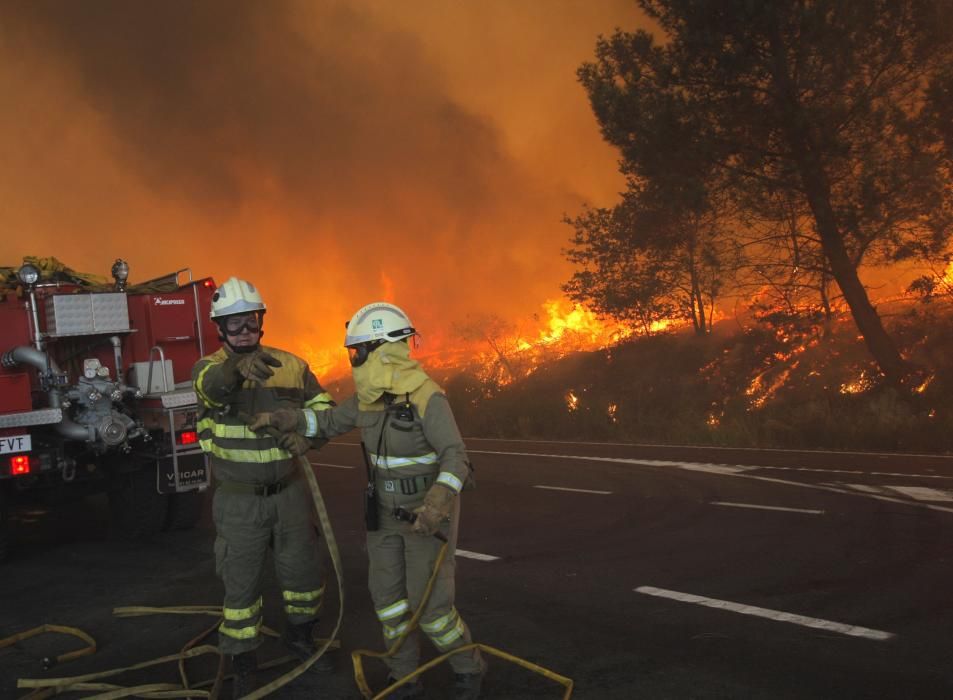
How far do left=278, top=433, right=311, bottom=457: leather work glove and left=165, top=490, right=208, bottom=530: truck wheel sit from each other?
4196mm

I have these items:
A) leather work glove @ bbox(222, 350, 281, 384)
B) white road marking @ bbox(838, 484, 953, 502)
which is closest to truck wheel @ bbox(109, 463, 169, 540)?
leather work glove @ bbox(222, 350, 281, 384)

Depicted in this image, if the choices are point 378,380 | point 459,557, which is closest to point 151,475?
point 459,557

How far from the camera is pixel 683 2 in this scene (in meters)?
16.8

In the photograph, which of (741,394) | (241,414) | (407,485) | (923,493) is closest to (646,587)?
(407,485)

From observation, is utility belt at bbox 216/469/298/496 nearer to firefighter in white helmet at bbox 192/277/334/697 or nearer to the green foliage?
firefighter in white helmet at bbox 192/277/334/697

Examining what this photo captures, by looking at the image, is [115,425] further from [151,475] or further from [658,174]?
[658,174]

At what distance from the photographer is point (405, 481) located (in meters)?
4.09

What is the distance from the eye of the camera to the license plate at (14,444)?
7066 mm

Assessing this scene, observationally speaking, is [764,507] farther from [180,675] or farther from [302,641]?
[180,675]

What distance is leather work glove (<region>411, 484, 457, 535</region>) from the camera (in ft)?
12.6

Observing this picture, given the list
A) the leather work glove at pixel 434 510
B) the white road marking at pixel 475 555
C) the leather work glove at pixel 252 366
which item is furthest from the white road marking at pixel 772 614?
the leather work glove at pixel 252 366

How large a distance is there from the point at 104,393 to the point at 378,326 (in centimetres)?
436

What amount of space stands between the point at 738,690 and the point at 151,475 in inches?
231

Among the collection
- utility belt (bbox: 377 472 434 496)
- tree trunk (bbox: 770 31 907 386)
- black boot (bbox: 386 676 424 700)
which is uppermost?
tree trunk (bbox: 770 31 907 386)
